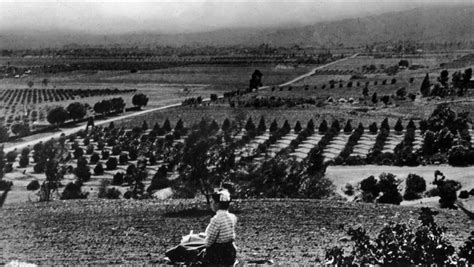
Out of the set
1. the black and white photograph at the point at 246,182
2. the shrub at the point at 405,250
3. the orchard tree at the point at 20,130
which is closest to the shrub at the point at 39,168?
the black and white photograph at the point at 246,182

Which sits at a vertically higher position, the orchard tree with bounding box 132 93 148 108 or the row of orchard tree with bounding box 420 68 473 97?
the row of orchard tree with bounding box 420 68 473 97

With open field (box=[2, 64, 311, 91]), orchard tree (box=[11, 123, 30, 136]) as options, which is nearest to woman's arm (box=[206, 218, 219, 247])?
orchard tree (box=[11, 123, 30, 136])

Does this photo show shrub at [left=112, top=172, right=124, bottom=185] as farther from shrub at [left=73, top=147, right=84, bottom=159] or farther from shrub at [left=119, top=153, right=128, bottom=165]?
shrub at [left=73, top=147, right=84, bottom=159]

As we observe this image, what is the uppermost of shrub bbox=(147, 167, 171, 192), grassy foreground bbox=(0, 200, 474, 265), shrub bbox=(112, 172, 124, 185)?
grassy foreground bbox=(0, 200, 474, 265)

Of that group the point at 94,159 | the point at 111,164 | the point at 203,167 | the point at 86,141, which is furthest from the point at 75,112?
the point at 203,167

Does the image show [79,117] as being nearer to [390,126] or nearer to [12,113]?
[12,113]

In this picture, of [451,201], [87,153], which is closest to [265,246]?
[451,201]
